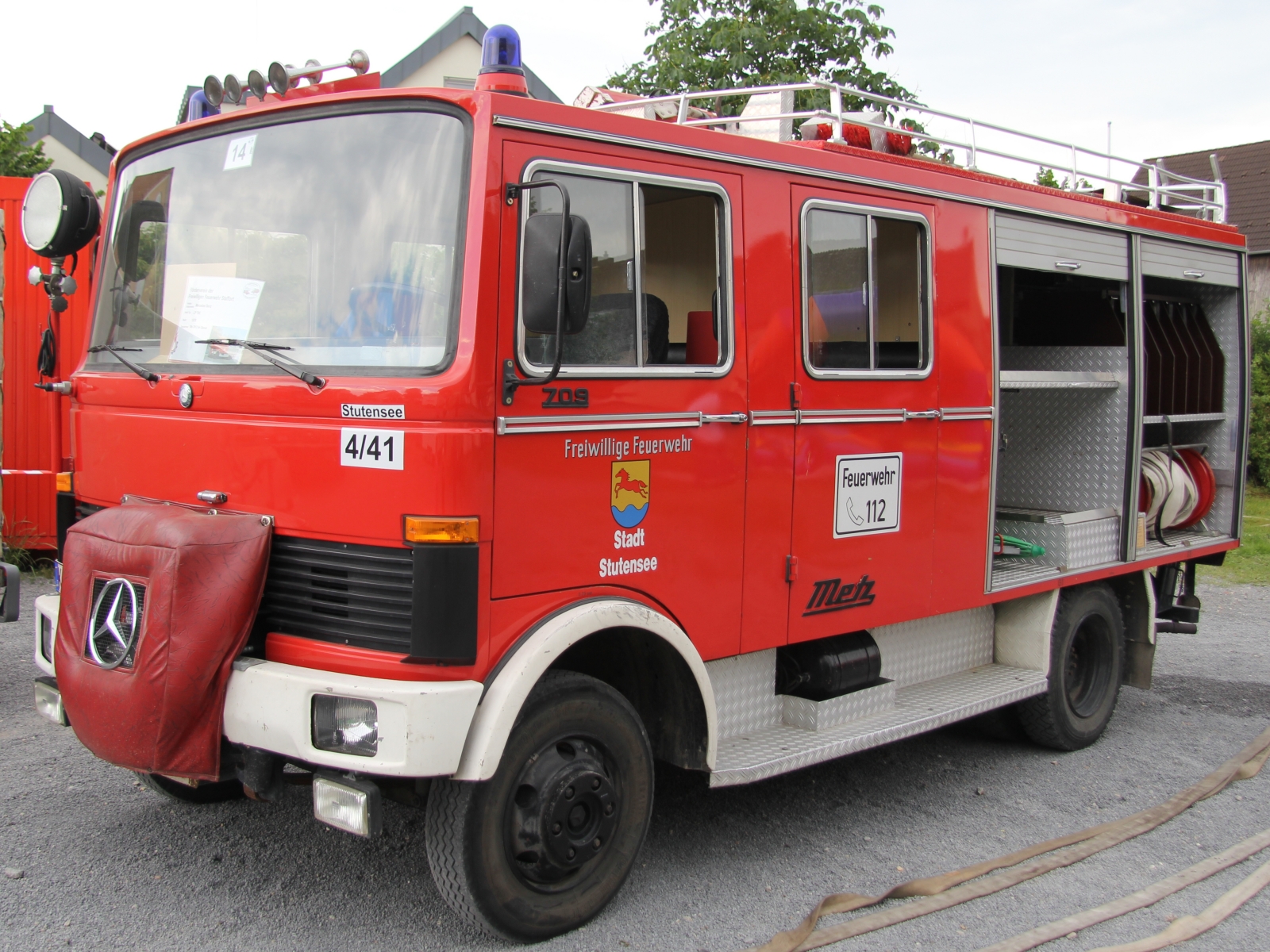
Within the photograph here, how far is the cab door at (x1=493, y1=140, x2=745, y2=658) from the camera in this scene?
3412mm

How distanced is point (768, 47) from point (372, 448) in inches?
469

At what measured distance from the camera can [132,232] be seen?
4.20m

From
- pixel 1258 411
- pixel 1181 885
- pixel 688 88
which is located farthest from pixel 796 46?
pixel 1181 885

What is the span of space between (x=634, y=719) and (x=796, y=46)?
12.6 meters

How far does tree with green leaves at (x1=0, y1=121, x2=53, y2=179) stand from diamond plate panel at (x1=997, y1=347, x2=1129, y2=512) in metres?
9.15

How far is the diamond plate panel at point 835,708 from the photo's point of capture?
14.9 ft

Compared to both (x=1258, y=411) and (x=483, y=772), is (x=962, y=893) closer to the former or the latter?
(x=483, y=772)

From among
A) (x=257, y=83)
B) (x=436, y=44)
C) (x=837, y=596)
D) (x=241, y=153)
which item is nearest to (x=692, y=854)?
(x=837, y=596)

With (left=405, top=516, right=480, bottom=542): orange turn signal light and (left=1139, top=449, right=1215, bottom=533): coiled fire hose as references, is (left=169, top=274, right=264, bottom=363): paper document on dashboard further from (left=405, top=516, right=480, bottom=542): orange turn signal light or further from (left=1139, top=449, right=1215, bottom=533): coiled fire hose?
(left=1139, top=449, right=1215, bottom=533): coiled fire hose

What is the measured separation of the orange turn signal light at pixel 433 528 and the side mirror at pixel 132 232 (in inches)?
69.7

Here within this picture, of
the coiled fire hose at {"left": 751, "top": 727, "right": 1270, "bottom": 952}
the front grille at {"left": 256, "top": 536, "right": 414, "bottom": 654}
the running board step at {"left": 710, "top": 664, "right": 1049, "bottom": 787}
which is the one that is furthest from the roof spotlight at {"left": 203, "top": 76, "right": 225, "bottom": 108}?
the coiled fire hose at {"left": 751, "top": 727, "right": 1270, "bottom": 952}

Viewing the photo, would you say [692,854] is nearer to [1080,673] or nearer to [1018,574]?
[1018,574]

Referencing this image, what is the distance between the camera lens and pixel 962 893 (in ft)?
13.4

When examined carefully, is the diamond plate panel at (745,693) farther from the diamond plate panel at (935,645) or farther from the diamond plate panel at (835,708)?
the diamond plate panel at (935,645)
